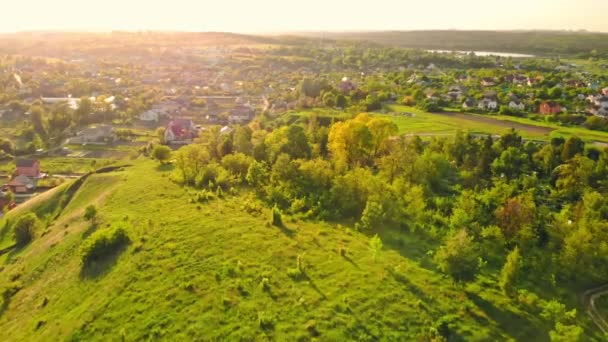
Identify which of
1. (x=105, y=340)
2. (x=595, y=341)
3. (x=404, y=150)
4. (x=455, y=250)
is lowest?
(x=105, y=340)

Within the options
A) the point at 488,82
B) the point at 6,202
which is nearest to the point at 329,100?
the point at 6,202

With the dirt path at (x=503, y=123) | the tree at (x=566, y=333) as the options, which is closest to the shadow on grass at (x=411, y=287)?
the tree at (x=566, y=333)

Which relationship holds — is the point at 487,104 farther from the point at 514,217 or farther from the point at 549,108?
the point at 514,217

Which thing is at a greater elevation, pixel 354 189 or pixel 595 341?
pixel 354 189

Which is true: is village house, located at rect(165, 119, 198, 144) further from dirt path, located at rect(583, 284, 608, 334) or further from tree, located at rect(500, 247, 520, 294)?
dirt path, located at rect(583, 284, 608, 334)

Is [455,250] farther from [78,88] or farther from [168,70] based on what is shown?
[168,70]

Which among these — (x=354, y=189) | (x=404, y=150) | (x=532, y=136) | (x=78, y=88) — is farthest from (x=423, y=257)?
(x=78, y=88)
